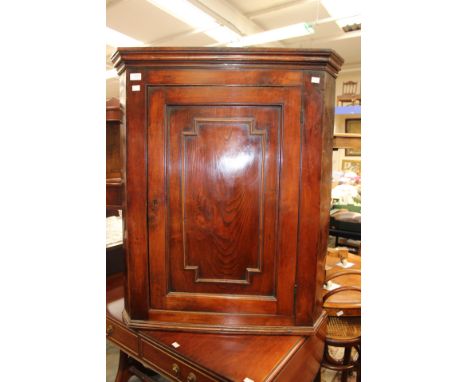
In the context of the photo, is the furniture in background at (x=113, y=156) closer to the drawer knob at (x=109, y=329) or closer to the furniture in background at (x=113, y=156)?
the furniture in background at (x=113, y=156)

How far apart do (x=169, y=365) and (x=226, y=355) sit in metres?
0.28

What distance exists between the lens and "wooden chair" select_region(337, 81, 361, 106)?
7.43 m

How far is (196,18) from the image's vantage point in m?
4.28

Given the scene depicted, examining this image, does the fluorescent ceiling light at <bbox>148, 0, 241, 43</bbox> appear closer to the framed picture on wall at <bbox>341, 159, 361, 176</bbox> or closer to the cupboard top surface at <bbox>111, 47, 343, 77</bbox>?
the cupboard top surface at <bbox>111, 47, 343, 77</bbox>

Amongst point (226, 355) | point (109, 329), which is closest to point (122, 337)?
point (109, 329)

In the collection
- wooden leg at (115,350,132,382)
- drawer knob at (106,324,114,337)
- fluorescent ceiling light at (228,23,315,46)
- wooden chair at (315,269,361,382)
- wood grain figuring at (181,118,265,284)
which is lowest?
wooden leg at (115,350,132,382)

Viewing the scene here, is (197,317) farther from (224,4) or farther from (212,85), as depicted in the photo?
(224,4)

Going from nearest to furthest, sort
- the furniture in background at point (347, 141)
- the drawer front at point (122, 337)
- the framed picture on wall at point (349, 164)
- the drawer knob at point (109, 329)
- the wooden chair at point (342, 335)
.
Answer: the drawer front at point (122, 337) < the drawer knob at point (109, 329) < the wooden chair at point (342, 335) < the furniture in background at point (347, 141) < the framed picture on wall at point (349, 164)

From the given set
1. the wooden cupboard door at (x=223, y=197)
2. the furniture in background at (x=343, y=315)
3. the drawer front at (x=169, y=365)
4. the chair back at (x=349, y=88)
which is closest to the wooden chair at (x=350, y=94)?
the chair back at (x=349, y=88)

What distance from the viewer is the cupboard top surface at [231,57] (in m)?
1.15

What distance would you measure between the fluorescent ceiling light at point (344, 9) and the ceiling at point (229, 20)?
13cm

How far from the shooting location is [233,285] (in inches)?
50.9

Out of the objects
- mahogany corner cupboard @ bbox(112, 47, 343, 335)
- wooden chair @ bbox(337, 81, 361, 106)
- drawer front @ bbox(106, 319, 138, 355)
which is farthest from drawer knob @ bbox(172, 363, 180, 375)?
wooden chair @ bbox(337, 81, 361, 106)
